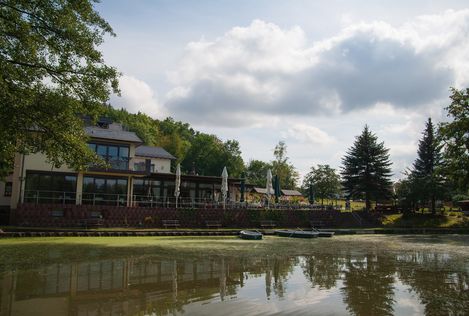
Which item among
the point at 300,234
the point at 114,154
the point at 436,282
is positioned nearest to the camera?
the point at 436,282

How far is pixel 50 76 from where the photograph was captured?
606 inches

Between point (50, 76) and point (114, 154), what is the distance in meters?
20.7

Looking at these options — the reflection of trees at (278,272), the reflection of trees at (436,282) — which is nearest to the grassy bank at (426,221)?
the reflection of trees at (436,282)

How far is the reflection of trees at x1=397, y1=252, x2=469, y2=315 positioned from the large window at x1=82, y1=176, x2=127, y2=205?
23.7 m

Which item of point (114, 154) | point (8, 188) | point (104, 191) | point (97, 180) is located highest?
point (114, 154)

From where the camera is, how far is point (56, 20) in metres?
14.3

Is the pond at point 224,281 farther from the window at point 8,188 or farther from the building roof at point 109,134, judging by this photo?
the building roof at point 109,134

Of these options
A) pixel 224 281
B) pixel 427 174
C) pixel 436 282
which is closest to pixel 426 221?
pixel 427 174

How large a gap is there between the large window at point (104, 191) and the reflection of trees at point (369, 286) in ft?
73.6

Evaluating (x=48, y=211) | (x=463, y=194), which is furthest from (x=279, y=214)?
(x=463, y=194)

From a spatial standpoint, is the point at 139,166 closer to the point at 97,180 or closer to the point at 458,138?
the point at 97,180

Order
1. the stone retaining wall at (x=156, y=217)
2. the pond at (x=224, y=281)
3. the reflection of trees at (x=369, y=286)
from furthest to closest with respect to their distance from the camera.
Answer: the stone retaining wall at (x=156, y=217)
the reflection of trees at (x=369, y=286)
the pond at (x=224, y=281)

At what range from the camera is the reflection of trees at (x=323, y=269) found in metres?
13.5

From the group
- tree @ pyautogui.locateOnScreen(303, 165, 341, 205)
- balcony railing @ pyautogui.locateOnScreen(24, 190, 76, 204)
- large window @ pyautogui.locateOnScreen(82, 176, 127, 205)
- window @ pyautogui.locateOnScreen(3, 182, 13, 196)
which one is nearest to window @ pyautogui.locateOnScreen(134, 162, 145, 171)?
large window @ pyautogui.locateOnScreen(82, 176, 127, 205)
